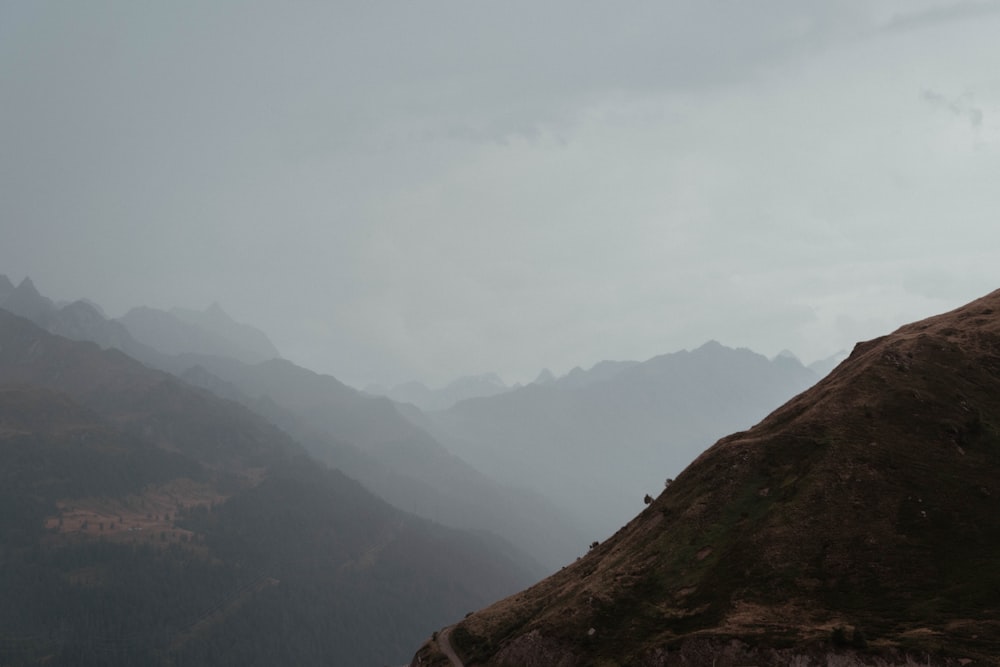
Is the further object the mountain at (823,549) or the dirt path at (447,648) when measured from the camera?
the dirt path at (447,648)

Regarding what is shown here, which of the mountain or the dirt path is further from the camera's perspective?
the dirt path

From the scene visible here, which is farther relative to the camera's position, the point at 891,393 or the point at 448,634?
the point at 448,634

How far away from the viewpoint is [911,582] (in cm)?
9856

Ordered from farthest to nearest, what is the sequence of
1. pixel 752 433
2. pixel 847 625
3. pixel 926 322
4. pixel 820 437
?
pixel 926 322 → pixel 752 433 → pixel 820 437 → pixel 847 625

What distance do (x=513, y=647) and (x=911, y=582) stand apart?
2615 inches

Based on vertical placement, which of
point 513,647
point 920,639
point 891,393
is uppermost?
point 891,393

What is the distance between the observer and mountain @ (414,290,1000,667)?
90875 millimetres

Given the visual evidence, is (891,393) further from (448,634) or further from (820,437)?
(448,634)

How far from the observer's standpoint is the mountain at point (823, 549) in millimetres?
90875

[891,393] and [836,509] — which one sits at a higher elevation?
[891,393]

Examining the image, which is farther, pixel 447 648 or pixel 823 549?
pixel 447 648

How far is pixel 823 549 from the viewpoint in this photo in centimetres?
10744

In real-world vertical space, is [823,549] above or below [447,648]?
below

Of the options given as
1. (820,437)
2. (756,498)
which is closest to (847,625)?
(756,498)
